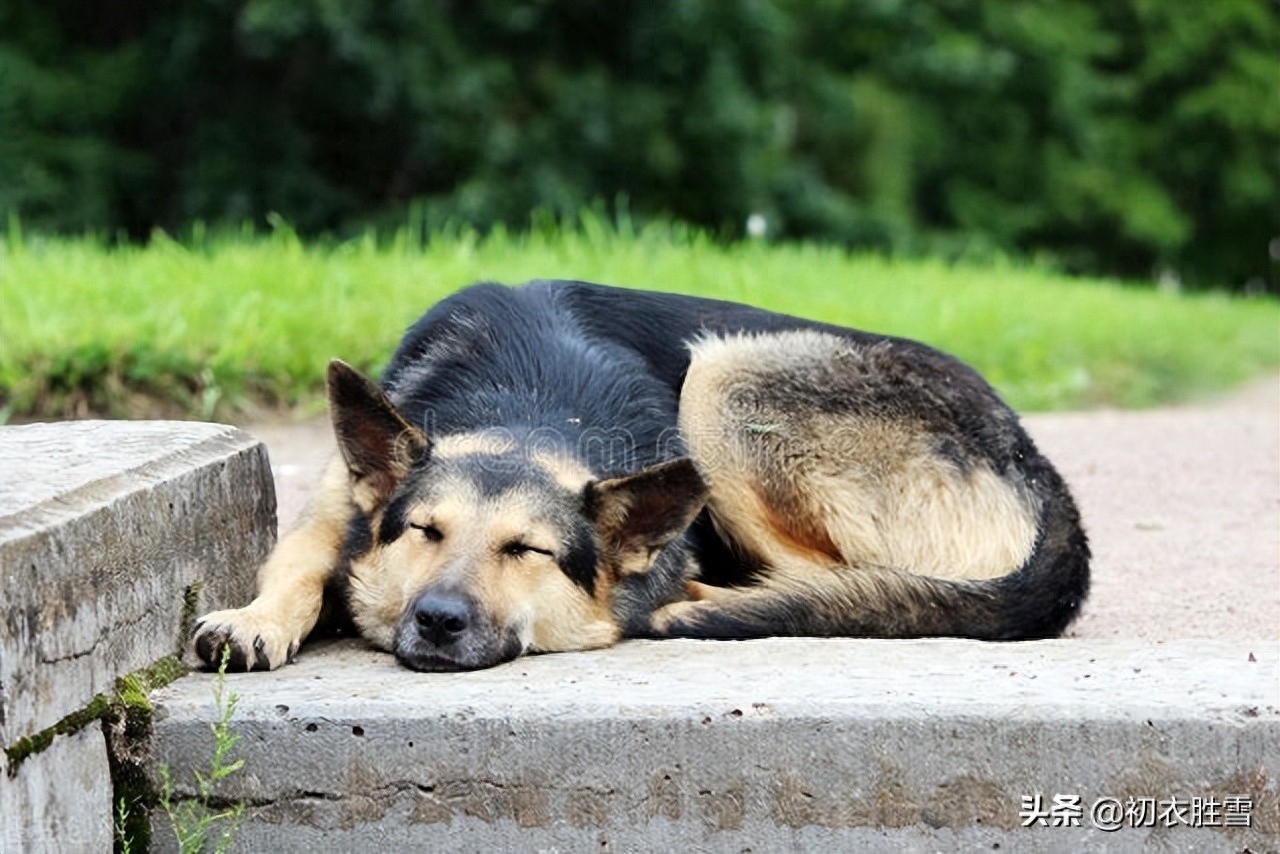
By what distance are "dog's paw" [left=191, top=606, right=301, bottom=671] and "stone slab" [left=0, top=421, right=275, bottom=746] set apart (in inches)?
3.2

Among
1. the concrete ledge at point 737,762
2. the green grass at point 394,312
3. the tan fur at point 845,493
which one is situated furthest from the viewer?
the green grass at point 394,312

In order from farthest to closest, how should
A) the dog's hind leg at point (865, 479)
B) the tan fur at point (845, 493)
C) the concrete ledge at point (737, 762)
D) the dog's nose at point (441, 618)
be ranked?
1. the tan fur at point (845, 493)
2. the dog's hind leg at point (865, 479)
3. the dog's nose at point (441, 618)
4. the concrete ledge at point (737, 762)

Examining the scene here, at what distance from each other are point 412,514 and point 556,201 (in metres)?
9.94

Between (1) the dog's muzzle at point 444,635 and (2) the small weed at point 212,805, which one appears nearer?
(2) the small weed at point 212,805

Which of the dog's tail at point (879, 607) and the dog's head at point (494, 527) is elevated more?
the dog's head at point (494, 527)

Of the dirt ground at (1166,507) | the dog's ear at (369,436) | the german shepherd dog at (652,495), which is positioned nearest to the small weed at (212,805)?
the german shepherd dog at (652,495)

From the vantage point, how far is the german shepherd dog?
3564 mm

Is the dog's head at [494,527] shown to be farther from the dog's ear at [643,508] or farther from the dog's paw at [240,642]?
the dog's paw at [240,642]

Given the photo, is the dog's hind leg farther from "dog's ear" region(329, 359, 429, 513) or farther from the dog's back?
"dog's ear" region(329, 359, 429, 513)

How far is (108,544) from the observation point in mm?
3094

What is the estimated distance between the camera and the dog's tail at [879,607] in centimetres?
379

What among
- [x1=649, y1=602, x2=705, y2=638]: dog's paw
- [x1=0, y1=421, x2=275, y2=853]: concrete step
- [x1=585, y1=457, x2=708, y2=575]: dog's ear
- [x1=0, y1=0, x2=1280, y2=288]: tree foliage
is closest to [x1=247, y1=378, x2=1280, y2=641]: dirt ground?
[x1=649, y1=602, x2=705, y2=638]: dog's paw

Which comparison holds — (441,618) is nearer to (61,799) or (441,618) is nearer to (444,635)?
(444,635)

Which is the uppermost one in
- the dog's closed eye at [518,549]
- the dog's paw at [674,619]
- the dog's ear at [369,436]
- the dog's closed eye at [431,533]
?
the dog's ear at [369,436]
